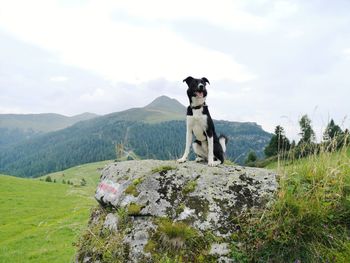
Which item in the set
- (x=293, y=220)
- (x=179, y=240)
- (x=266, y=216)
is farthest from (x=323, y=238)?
(x=179, y=240)

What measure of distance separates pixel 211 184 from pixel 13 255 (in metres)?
17.3

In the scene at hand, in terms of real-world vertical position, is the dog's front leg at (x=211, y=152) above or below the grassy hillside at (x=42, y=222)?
above

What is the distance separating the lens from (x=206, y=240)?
19.8 ft

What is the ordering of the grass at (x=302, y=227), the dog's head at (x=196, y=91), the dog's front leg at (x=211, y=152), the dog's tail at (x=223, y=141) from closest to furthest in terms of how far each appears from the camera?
1. the grass at (x=302, y=227)
2. the dog's head at (x=196, y=91)
3. the dog's front leg at (x=211, y=152)
4. the dog's tail at (x=223, y=141)

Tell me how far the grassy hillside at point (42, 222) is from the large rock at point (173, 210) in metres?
1.03

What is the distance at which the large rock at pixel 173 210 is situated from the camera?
6.03 m

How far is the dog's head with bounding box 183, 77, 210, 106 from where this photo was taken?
7.89m

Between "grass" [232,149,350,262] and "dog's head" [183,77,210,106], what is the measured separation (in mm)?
2524

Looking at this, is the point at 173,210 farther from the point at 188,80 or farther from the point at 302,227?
the point at 188,80

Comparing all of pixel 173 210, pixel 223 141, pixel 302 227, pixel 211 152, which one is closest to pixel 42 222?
pixel 173 210

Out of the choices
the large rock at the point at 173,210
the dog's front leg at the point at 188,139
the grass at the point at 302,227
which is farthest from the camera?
the dog's front leg at the point at 188,139

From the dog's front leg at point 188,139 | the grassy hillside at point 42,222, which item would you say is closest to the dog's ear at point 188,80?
the dog's front leg at point 188,139

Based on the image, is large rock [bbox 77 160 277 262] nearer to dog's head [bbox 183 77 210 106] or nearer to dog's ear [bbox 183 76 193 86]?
dog's head [bbox 183 77 210 106]

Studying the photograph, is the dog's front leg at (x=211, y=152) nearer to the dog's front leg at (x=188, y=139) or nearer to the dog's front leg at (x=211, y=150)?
the dog's front leg at (x=211, y=150)
